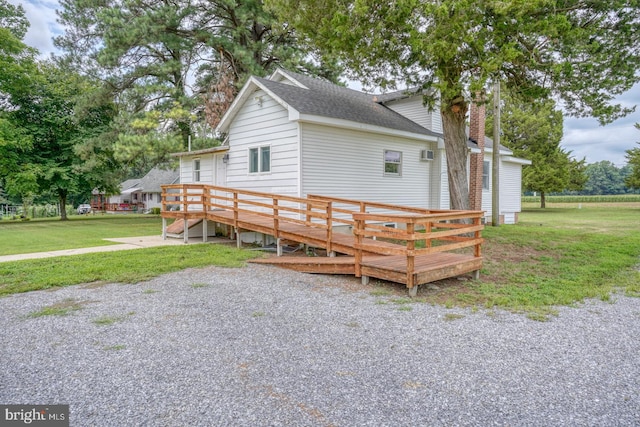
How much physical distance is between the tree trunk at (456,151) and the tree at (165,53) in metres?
7.15

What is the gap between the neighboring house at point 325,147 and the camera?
1034cm

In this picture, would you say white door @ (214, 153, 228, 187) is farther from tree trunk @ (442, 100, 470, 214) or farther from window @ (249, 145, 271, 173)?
tree trunk @ (442, 100, 470, 214)

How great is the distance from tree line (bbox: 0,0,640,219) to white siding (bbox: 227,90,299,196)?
2.29m

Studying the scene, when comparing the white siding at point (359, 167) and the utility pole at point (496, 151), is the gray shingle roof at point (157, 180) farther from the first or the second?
the utility pole at point (496, 151)

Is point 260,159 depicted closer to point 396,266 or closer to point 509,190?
point 396,266

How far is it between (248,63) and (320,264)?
39.3ft

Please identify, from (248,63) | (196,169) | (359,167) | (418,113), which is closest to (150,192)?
(196,169)

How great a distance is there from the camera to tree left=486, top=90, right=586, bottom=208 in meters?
31.0

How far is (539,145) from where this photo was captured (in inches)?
1251

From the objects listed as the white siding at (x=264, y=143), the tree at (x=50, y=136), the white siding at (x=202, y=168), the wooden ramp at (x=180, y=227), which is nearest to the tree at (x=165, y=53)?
the white siding at (x=202, y=168)

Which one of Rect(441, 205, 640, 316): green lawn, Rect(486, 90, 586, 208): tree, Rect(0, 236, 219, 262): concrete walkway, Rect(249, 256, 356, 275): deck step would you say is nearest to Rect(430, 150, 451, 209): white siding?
Rect(441, 205, 640, 316): green lawn

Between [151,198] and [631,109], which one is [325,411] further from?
[151,198]

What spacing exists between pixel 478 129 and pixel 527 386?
15.1m

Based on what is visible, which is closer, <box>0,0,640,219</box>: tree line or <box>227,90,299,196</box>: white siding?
<box>0,0,640,219</box>: tree line
